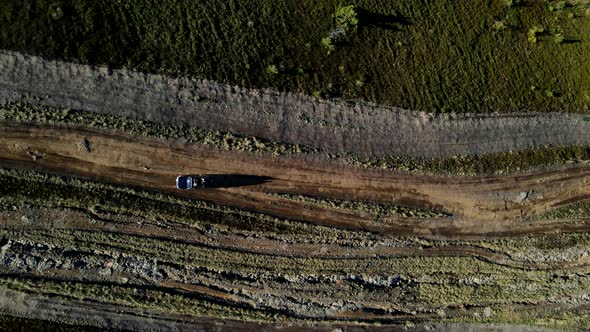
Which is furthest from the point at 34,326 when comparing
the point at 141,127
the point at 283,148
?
the point at 283,148

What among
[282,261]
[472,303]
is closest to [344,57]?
[282,261]

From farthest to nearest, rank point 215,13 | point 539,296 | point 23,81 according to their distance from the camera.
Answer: point 539,296, point 215,13, point 23,81

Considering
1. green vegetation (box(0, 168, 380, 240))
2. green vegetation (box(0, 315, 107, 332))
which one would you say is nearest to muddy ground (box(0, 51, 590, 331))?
green vegetation (box(0, 168, 380, 240))

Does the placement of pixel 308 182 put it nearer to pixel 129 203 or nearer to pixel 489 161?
pixel 129 203

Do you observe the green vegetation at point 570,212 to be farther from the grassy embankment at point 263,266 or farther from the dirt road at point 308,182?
the grassy embankment at point 263,266

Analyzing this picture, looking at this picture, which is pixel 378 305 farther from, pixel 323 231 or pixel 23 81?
pixel 23 81

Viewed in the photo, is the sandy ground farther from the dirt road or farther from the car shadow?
the car shadow
